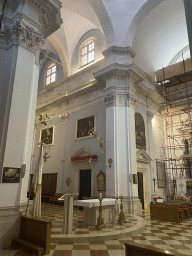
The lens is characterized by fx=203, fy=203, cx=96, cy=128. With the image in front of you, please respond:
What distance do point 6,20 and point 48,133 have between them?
1030 cm

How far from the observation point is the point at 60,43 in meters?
15.2

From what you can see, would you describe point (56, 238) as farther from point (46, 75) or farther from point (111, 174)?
point (46, 75)

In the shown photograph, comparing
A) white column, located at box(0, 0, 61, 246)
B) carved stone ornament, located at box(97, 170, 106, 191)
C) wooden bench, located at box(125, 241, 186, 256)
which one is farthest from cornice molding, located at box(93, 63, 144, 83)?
wooden bench, located at box(125, 241, 186, 256)

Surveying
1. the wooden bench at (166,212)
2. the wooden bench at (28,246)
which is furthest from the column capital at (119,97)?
the wooden bench at (28,246)

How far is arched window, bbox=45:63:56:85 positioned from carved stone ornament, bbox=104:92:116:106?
292 inches

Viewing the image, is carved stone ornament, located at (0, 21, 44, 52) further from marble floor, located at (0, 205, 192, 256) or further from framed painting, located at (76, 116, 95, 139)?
framed painting, located at (76, 116, 95, 139)

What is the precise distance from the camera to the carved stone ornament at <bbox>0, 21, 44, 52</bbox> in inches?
216

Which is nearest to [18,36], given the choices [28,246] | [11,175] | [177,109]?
[11,175]

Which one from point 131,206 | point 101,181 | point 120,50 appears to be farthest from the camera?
point 120,50

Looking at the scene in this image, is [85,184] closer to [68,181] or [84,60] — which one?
[68,181]

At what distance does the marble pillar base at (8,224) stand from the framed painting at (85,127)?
7.58 meters

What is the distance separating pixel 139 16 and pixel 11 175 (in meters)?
11.2

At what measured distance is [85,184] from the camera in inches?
468

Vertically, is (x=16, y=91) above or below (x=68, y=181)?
above
